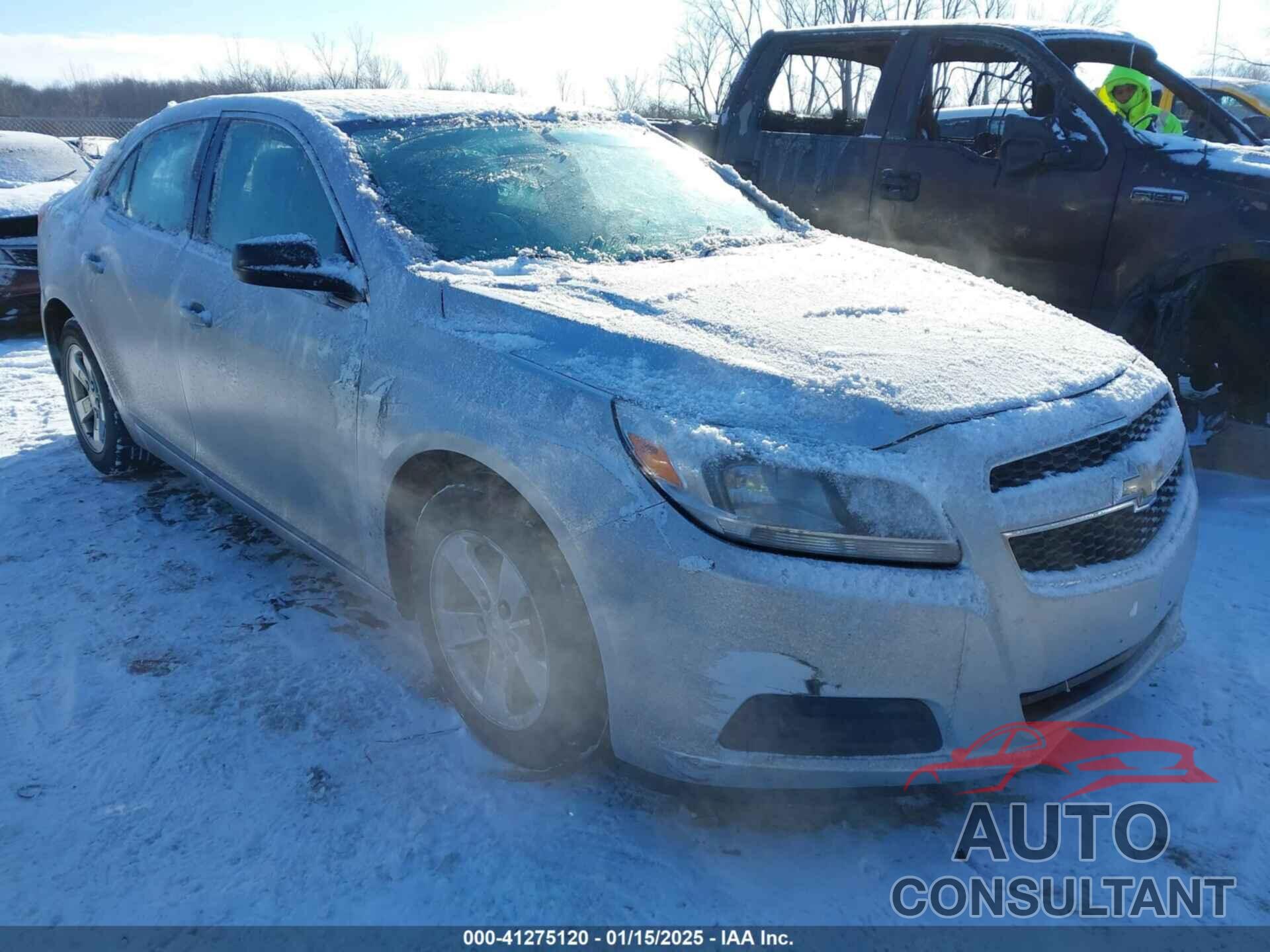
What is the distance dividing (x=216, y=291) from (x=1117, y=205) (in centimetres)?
374

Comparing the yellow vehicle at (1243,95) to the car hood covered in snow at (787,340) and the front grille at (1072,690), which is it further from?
the front grille at (1072,690)

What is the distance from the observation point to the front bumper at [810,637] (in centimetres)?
185

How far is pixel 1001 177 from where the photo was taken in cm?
459

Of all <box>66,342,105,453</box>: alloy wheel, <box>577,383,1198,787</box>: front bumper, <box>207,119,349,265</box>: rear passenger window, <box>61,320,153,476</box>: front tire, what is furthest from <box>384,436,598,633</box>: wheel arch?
<box>66,342,105,453</box>: alloy wheel

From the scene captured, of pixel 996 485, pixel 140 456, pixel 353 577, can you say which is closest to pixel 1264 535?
pixel 996 485

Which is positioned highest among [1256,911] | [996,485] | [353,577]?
[996,485]

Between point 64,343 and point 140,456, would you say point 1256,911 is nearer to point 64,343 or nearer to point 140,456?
point 140,456

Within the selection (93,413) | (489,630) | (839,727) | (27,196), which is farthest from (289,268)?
(27,196)

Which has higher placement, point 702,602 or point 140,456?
→ point 702,602

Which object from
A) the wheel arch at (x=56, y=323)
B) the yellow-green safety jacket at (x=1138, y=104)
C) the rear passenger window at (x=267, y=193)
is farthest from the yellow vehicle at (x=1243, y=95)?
the wheel arch at (x=56, y=323)

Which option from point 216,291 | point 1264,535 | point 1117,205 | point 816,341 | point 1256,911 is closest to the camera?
point 1256,911

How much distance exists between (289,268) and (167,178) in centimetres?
147

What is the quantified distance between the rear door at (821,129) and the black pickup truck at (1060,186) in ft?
0.04
